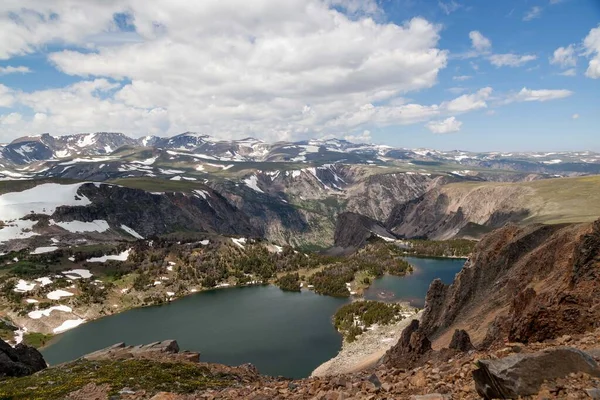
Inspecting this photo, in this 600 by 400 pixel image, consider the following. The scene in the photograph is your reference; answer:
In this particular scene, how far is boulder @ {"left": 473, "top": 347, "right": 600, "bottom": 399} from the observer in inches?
397

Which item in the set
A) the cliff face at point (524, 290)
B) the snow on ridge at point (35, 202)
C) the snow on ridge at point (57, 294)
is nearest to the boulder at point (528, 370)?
the cliff face at point (524, 290)

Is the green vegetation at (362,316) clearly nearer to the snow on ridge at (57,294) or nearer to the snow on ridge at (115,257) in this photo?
the snow on ridge at (57,294)

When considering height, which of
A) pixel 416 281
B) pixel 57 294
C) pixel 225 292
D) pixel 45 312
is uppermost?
pixel 57 294

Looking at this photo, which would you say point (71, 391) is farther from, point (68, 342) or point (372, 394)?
point (68, 342)

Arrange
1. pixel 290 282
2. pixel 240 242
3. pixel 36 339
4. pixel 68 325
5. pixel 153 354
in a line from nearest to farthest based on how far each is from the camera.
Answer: pixel 153 354
pixel 36 339
pixel 68 325
pixel 290 282
pixel 240 242

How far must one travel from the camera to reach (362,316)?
9362cm

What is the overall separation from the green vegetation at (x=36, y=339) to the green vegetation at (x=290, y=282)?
69.3 meters

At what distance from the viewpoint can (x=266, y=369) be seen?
225ft

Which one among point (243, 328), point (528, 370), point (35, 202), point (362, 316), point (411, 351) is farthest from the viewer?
point (35, 202)

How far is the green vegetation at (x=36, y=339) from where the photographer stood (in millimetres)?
80688

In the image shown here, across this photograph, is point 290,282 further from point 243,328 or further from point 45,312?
point 45,312

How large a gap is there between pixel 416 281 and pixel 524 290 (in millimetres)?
118243

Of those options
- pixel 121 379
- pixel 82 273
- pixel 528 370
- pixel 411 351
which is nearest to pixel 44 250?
pixel 82 273

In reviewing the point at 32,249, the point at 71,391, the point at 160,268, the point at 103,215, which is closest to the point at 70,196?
the point at 103,215
